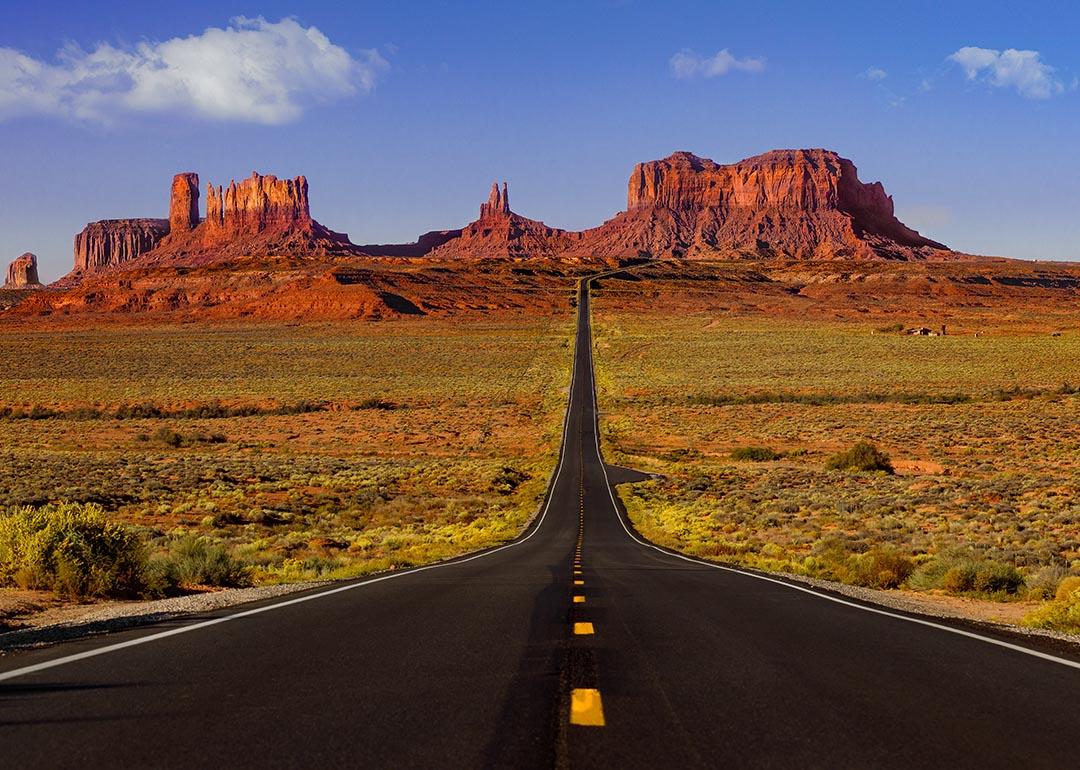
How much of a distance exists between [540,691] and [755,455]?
43.0 meters

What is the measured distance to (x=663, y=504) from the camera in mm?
35531

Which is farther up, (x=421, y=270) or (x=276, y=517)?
(x=421, y=270)

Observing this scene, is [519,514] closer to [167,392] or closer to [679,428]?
[679,428]

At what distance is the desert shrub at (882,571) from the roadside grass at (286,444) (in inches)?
360

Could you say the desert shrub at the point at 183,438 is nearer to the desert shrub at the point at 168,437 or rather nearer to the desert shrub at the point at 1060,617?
the desert shrub at the point at 168,437

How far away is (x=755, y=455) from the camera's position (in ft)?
156

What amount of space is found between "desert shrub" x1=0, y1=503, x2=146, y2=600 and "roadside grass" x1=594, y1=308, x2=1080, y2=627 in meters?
11.9

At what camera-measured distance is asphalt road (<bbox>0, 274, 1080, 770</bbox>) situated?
474cm

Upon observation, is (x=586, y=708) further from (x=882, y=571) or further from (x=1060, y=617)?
(x=882, y=571)

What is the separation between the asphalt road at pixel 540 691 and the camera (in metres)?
4.74

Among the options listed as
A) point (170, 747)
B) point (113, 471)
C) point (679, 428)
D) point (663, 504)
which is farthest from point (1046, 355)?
point (170, 747)

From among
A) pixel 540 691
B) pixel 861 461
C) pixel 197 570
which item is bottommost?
pixel 861 461

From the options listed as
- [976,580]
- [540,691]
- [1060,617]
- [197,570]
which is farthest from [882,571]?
[540,691]

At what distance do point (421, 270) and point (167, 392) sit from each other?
10035 cm
